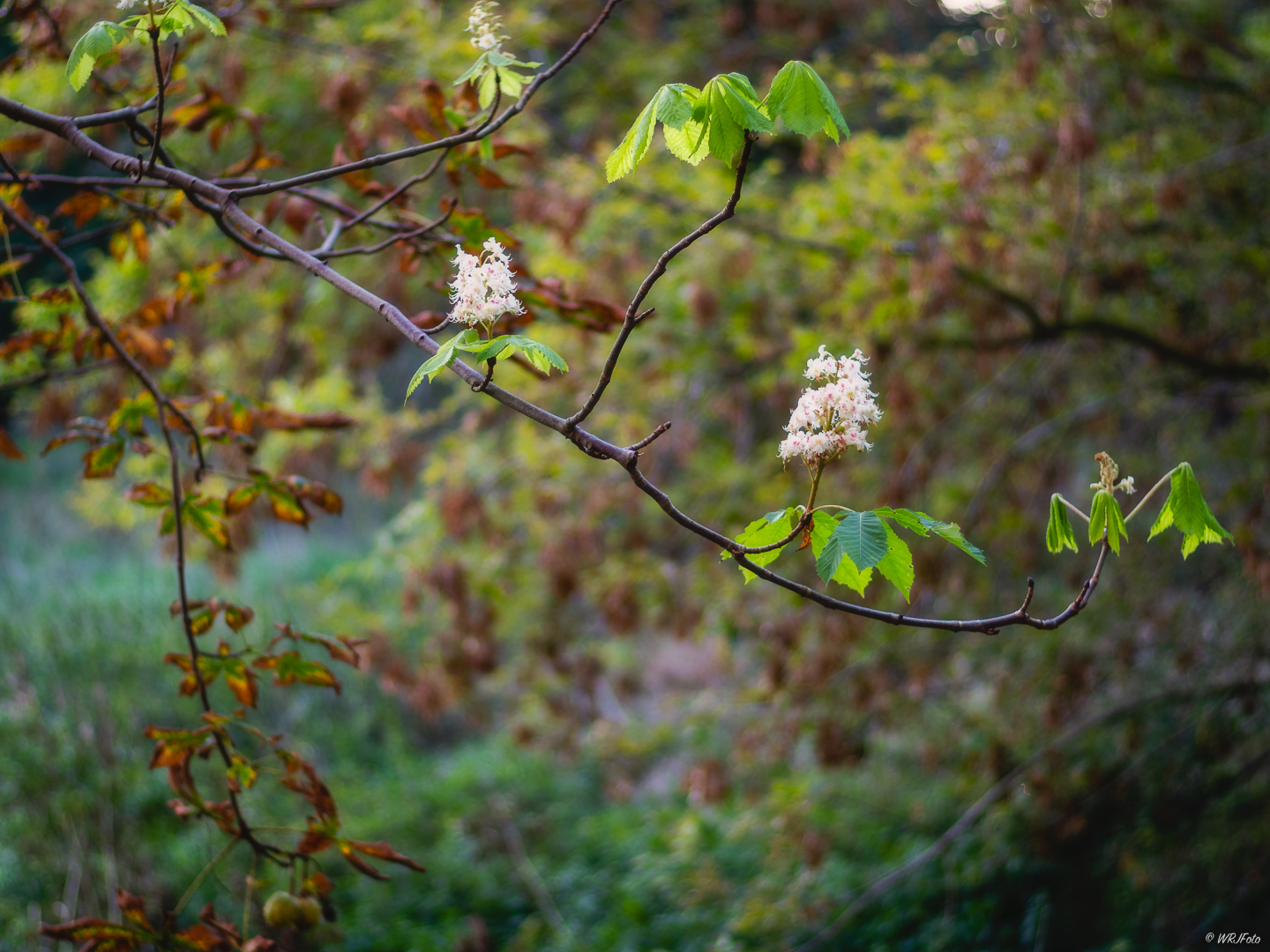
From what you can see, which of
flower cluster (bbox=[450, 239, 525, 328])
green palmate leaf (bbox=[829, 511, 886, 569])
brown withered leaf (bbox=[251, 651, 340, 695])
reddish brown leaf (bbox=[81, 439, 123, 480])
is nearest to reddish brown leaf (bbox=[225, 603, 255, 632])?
brown withered leaf (bbox=[251, 651, 340, 695])

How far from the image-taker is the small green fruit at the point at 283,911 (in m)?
1.38

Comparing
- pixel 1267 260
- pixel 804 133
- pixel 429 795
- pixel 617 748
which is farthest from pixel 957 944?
pixel 429 795

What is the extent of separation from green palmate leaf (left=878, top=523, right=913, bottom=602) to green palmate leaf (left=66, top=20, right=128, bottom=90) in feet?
3.81

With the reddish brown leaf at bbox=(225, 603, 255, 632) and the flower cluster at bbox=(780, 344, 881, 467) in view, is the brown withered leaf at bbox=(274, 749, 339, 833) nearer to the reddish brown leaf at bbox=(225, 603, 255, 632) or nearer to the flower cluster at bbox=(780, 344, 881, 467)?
the reddish brown leaf at bbox=(225, 603, 255, 632)

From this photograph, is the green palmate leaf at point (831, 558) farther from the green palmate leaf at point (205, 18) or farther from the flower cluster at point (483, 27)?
the green palmate leaf at point (205, 18)

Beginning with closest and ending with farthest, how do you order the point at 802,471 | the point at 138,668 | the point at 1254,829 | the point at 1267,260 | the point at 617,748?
the point at 1254,829 < the point at 1267,260 < the point at 802,471 < the point at 617,748 < the point at 138,668

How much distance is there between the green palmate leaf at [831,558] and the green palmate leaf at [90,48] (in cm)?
109

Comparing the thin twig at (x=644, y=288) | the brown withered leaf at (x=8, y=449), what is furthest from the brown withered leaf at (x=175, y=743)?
the thin twig at (x=644, y=288)

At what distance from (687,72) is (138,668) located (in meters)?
5.21

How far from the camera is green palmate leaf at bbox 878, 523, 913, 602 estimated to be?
1.02 meters

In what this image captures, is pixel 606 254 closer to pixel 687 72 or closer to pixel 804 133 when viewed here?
pixel 687 72

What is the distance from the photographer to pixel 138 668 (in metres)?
5.96

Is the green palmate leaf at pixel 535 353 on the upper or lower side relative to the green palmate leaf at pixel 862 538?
upper

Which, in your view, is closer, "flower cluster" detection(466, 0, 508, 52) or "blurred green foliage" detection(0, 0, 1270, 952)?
"flower cluster" detection(466, 0, 508, 52)
